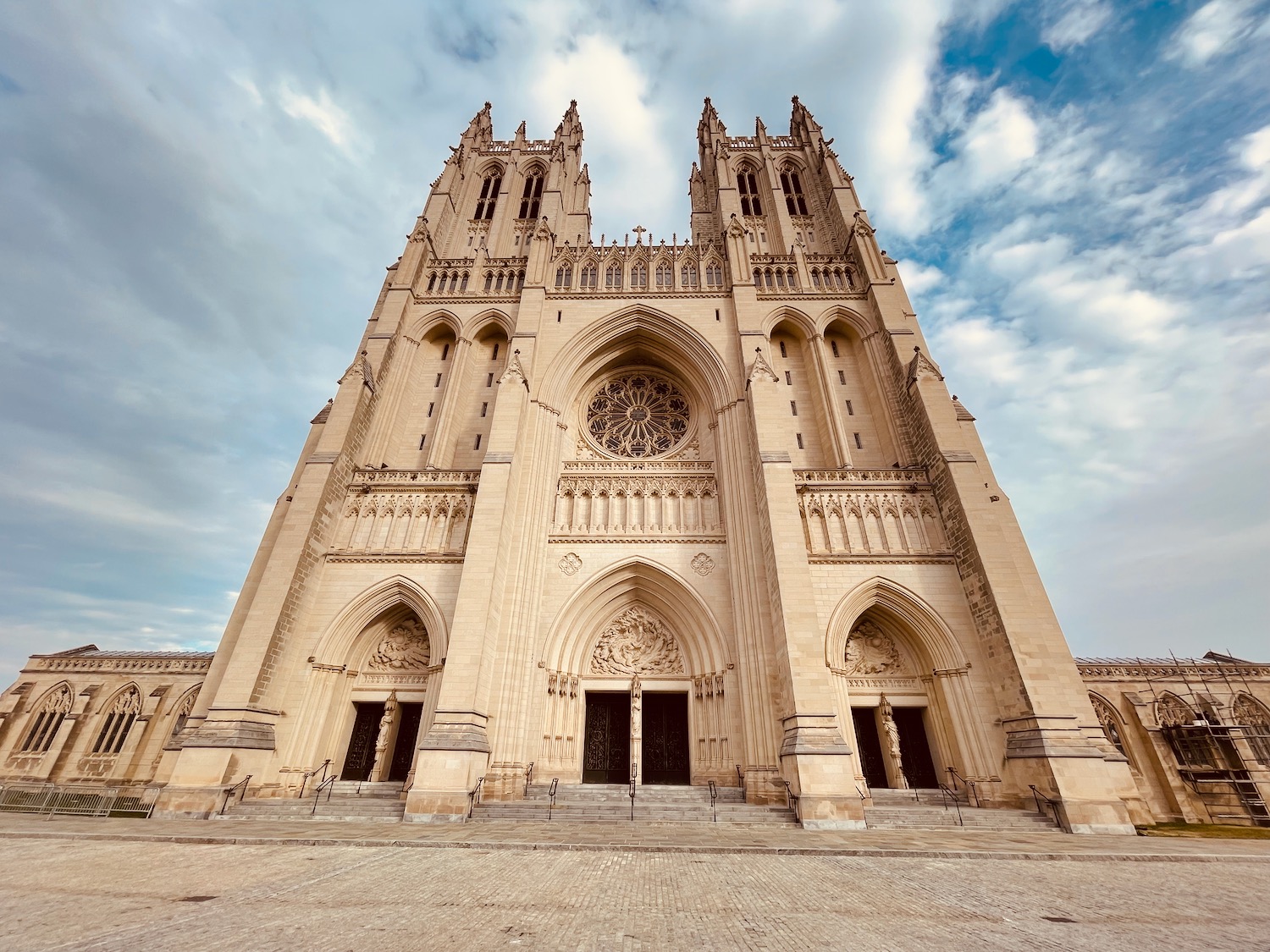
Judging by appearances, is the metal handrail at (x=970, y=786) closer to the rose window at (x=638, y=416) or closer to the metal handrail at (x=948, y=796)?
the metal handrail at (x=948, y=796)

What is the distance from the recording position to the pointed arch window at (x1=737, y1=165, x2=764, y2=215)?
82.9ft

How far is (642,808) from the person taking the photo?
1013cm

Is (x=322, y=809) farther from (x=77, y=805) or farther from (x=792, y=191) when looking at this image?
(x=792, y=191)

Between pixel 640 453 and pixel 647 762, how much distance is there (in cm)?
998

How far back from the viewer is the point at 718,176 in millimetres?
23375

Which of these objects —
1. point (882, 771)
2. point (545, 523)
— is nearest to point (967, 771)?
point (882, 771)

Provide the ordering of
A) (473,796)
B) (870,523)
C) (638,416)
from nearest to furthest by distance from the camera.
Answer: (473,796) → (870,523) → (638,416)

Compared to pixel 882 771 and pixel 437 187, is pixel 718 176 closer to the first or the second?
pixel 437 187

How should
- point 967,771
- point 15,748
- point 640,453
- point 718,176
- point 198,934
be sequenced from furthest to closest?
point 718,176
point 15,748
point 640,453
point 967,771
point 198,934

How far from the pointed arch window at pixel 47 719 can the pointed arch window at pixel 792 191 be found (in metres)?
39.3

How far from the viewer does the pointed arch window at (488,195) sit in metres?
25.2

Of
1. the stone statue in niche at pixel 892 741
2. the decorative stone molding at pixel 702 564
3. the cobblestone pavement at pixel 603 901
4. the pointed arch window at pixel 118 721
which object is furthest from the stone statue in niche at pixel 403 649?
the pointed arch window at pixel 118 721

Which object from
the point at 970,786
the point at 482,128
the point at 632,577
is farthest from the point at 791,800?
the point at 482,128

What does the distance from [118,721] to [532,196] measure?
3059cm
